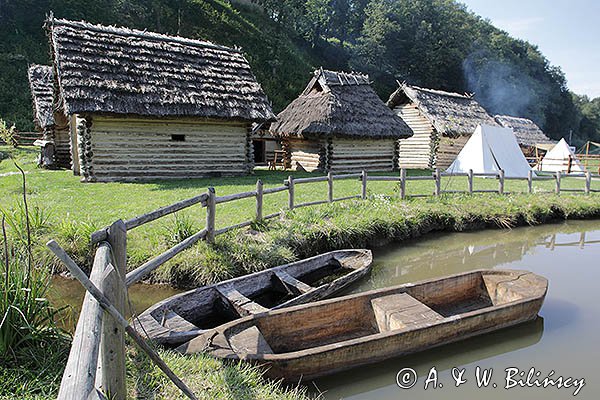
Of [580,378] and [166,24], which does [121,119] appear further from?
[166,24]

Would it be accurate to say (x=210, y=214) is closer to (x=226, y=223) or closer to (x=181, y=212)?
(x=226, y=223)

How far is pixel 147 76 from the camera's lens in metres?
13.1

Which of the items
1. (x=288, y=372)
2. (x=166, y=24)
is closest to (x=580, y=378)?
(x=288, y=372)

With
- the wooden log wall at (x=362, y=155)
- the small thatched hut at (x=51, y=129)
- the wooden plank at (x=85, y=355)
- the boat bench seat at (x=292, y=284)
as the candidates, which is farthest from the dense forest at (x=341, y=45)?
the wooden plank at (x=85, y=355)

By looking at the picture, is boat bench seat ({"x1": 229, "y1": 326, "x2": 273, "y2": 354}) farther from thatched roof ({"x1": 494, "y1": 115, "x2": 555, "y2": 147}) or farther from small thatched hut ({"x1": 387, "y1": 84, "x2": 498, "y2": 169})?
thatched roof ({"x1": 494, "y1": 115, "x2": 555, "y2": 147})

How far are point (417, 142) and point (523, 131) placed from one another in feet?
44.9

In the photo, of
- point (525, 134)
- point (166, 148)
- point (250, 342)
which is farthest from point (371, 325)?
point (525, 134)

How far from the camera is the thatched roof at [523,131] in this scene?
30.5 meters

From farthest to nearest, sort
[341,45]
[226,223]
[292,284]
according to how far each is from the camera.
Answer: [341,45] < [226,223] < [292,284]

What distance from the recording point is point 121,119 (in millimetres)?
12664

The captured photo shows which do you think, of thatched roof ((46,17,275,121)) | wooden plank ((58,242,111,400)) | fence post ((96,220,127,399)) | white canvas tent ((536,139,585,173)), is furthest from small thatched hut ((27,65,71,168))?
white canvas tent ((536,139,585,173))

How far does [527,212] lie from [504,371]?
7.89 meters

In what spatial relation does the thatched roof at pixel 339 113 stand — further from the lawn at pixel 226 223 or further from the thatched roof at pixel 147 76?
the lawn at pixel 226 223

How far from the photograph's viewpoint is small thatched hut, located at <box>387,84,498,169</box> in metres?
21.8
